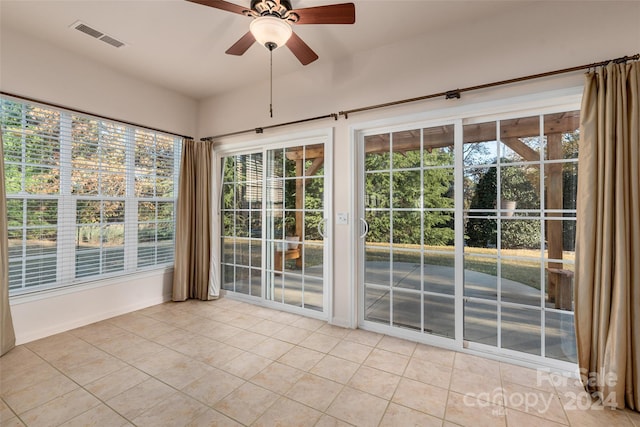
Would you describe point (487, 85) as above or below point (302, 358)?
above

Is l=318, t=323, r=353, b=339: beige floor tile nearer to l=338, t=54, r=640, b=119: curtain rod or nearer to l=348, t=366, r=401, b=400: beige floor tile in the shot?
l=348, t=366, r=401, b=400: beige floor tile

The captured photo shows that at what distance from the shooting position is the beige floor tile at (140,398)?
5.92 ft

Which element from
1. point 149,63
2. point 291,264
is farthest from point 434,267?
point 149,63

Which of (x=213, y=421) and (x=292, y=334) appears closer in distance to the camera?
(x=213, y=421)

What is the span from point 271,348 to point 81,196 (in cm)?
265

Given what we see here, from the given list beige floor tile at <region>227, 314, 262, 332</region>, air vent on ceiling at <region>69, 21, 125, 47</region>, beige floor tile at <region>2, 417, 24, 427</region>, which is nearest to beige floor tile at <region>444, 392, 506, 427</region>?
beige floor tile at <region>227, 314, 262, 332</region>

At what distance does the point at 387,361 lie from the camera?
7.83ft

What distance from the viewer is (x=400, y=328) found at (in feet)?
9.34

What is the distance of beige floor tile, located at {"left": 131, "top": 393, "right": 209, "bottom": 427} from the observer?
A: 1699 mm

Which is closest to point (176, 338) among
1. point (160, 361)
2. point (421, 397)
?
point (160, 361)

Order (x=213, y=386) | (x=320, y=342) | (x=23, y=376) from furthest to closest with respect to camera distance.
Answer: (x=320, y=342)
(x=23, y=376)
(x=213, y=386)

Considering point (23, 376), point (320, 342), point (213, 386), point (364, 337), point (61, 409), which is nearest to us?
point (61, 409)

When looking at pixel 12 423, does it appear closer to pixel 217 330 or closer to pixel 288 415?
pixel 217 330

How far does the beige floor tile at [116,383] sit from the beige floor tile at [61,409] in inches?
1.9
